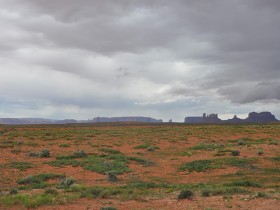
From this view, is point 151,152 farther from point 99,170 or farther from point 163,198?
point 163,198

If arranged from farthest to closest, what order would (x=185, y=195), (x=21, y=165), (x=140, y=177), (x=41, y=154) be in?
(x=41, y=154)
(x=21, y=165)
(x=140, y=177)
(x=185, y=195)

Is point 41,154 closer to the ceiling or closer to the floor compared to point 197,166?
closer to the ceiling

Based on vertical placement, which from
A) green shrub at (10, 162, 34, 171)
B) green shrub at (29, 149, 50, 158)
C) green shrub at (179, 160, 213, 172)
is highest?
green shrub at (29, 149, 50, 158)

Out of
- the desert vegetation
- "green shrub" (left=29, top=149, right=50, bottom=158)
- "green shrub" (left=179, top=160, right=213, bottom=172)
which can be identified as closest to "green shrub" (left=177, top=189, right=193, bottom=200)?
the desert vegetation

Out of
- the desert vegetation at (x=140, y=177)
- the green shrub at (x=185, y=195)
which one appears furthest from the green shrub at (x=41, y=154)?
Answer: the green shrub at (x=185, y=195)

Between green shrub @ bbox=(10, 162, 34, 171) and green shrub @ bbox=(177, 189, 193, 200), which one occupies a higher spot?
green shrub @ bbox=(177, 189, 193, 200)

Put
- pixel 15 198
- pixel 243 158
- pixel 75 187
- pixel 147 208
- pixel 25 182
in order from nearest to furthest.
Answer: pixel 147 208, pixel 15 198, pixel 75 187, pixel 25 182, pixel 243 158

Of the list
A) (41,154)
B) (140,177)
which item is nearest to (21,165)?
(41,154)

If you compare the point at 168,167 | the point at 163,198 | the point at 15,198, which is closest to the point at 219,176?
the point at 168,167

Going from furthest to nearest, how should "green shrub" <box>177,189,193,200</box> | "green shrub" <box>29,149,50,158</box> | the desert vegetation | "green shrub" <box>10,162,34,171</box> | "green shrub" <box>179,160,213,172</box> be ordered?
"green shrub" <box>29,149,50,158</box>
"green shrub" <box>10,162,34,171</box>
"green shrub" <box>179,160,213,172</box>
"green shrub" <box>177,189,193,200</box>
the desert vegetation

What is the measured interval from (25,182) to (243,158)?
17587mm

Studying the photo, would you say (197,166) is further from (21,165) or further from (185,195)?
(21,165)

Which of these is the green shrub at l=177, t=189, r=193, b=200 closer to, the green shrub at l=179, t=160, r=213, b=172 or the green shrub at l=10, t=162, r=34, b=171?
the green shrub at l=179, t=160, r=213, b=172

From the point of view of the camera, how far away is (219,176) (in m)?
25.2
